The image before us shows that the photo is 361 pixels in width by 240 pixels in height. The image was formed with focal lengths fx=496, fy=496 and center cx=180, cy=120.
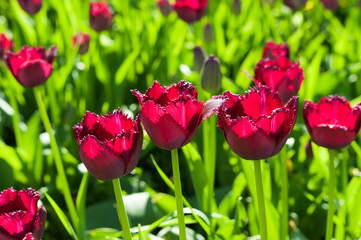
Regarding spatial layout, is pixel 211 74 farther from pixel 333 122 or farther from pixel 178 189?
pixel 178 189

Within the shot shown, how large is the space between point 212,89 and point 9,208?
1.86ft

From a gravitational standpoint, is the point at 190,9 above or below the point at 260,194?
above

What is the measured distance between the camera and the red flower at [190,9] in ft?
5.36

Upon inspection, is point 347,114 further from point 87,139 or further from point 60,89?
point 60,89

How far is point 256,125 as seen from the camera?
1.98ft

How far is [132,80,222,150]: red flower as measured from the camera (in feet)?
1.96

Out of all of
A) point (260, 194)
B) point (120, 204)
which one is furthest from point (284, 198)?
point (120, 204)

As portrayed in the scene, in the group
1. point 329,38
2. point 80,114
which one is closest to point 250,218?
point 80,114

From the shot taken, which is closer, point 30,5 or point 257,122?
point 257,122

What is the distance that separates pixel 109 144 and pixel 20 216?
0.13 metres

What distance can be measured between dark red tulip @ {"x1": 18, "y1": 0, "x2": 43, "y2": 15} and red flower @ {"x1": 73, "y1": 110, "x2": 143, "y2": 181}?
120 cm

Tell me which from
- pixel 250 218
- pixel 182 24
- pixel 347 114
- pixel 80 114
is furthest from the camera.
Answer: pixel 182 24

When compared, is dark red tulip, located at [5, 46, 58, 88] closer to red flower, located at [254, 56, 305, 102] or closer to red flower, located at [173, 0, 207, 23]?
red flower, located at [254, 56, 305, 102]

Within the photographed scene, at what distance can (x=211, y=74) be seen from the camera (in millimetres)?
1057
